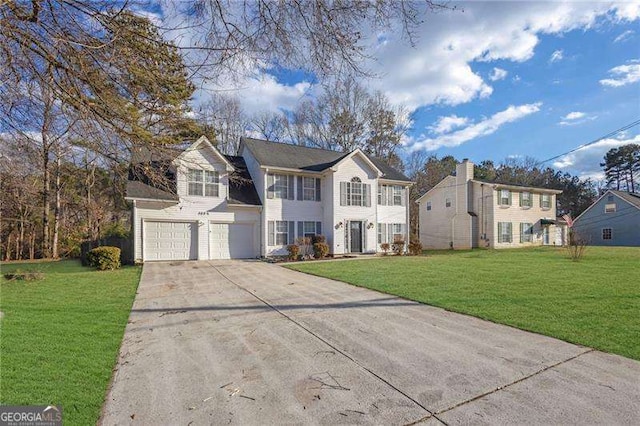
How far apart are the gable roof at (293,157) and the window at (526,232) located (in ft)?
41.7

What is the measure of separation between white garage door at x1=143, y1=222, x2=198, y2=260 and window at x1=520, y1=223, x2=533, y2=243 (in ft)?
82.3

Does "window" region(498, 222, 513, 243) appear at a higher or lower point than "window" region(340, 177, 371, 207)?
lower

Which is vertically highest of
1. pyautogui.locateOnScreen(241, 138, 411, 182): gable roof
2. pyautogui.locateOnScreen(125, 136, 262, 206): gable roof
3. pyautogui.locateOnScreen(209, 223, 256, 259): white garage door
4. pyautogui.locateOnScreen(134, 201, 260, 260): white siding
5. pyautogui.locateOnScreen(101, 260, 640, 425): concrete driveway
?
pyautogui.locateOnScreen(241, 138, 411, 182): gable roof

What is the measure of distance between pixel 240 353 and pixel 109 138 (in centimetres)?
348

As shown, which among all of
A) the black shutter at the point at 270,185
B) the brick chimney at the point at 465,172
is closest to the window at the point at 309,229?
the black shutter at the point at 270,185

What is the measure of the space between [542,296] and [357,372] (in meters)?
5.55

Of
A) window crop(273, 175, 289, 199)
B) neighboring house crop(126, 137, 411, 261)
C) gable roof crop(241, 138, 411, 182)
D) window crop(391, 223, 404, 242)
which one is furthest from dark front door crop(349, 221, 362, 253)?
window crop(273, 175, 289, 199)

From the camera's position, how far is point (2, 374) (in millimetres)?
3156

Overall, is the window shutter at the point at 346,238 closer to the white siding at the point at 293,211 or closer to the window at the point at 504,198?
the white siding at the point at 293,211

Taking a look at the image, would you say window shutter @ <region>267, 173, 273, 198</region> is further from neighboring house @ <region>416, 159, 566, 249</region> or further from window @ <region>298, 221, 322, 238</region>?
neighboring house @ <region>416, 159, 566, 249</region>

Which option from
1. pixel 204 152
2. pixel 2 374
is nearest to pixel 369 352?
pixel 2 374

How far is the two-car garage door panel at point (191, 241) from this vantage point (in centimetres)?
1480

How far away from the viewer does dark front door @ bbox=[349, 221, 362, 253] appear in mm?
18469

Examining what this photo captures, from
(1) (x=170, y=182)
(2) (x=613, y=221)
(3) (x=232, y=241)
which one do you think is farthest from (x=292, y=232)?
(2) (x=613, y=221)
